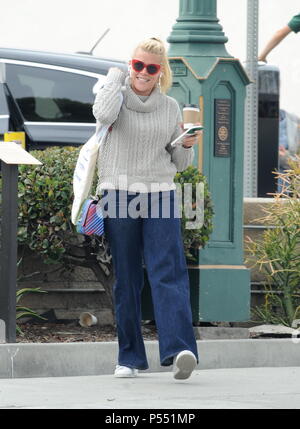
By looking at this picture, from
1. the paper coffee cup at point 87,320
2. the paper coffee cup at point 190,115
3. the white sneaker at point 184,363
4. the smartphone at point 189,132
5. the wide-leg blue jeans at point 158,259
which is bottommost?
the white sneaker at point 184,363

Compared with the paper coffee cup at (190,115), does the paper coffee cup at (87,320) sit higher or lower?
lower

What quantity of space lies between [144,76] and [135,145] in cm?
37

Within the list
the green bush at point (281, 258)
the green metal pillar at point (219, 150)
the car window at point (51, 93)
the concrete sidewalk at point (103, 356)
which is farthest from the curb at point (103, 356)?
the car window at point (51, 93)

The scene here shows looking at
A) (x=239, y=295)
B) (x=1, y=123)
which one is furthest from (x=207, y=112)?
(x=1, y=123)

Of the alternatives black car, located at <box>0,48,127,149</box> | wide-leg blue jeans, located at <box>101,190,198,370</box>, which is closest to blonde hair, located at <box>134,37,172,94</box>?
wide-leg blue jeans, located at <box>101,190,198,370</box>

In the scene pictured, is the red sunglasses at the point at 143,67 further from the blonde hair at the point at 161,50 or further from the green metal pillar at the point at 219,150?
the green metal pillar at the point at 219,150

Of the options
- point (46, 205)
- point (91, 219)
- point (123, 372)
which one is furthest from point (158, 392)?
point (46, 205)

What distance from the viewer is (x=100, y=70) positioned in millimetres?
12461

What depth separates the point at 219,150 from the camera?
31.0 ft

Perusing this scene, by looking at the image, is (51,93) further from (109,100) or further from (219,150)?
(109,100)

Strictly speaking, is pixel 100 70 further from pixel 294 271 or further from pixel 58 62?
pixel 294 271

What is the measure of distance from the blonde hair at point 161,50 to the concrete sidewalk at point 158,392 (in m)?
1.60

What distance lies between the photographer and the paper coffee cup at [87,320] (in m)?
9.38

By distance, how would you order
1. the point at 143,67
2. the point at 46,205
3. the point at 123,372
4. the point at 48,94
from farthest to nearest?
the point at 48,94
the point at 46,205
the point at 123,372
the point at 143,67
